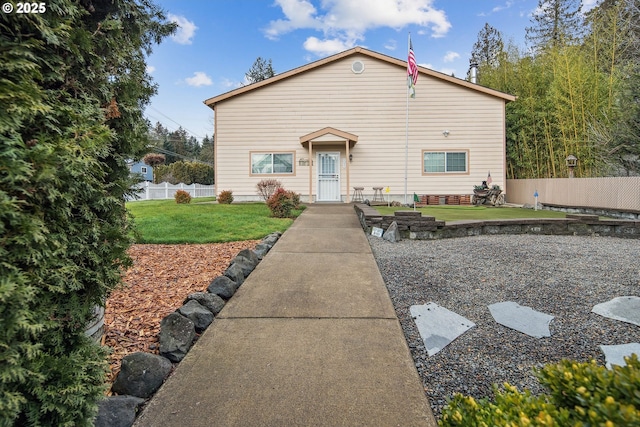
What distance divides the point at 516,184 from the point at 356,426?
50.9 ft

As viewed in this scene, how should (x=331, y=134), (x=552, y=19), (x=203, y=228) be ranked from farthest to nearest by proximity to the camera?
(x=552, y=19), (x=331, y=134), (x=203, y=228)

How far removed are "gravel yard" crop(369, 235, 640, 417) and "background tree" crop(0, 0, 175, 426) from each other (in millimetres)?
1744

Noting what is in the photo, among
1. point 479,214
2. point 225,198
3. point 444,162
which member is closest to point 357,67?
point 444,162

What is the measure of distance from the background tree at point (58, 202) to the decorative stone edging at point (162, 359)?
0.23 m

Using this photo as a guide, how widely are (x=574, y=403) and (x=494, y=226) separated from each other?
627 centimetres

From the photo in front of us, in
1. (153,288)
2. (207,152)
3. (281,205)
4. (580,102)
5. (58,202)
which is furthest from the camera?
(207,152)

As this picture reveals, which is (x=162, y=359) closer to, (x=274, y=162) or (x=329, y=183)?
(x=329, y=183)

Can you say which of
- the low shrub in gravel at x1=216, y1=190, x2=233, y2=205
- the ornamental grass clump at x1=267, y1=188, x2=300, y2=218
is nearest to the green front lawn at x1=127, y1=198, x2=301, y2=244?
the ornamental grass clump at x1=267, y1=188, x2=300, y2=218

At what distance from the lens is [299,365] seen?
1.98 meters

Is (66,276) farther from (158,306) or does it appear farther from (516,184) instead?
(516,184)

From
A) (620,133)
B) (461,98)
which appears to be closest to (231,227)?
(461,98)

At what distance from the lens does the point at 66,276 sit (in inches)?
50.2

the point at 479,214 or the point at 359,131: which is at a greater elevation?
the point at 359,131

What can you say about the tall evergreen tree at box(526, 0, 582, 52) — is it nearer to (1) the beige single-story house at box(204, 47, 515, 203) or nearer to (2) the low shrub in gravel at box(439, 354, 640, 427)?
(1) the beige single-story house at box(204, 47, 515, 203)
